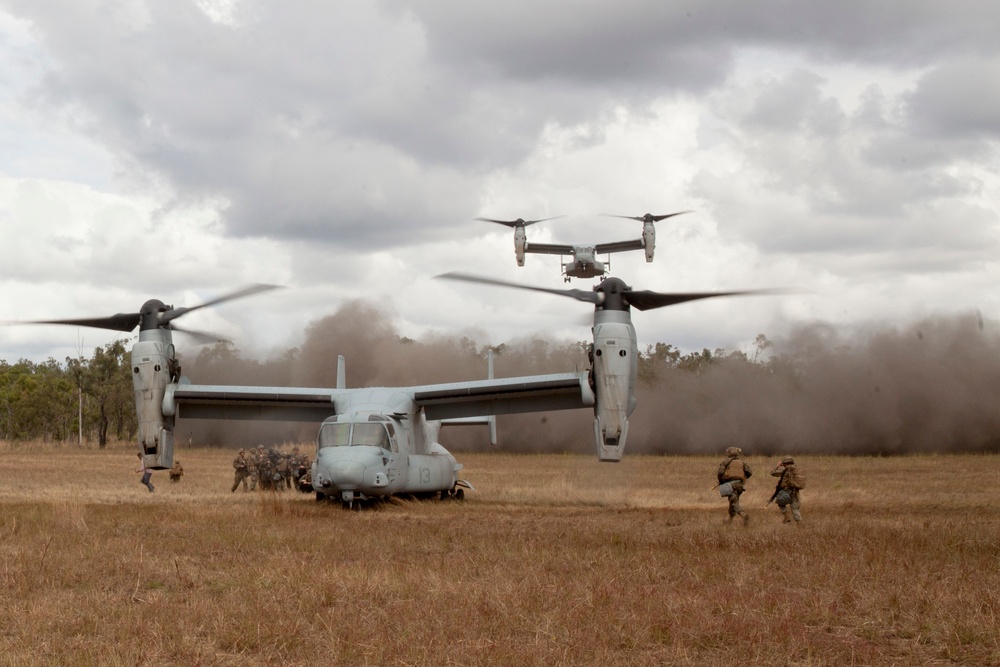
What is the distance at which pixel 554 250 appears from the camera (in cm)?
5547

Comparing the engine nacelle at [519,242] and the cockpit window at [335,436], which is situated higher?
the engine nacelle at [519,242]

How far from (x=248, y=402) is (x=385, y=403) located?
4.13 meters

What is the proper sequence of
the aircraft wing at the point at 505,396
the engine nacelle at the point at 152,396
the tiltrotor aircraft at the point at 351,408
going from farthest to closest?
the engine nacelle at the point at 152,396 → the aircraft wing at the point at 505,396 → the tiltrotor aircraft at the point at 351,408

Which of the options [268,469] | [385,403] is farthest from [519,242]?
[385,403]

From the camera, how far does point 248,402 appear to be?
24734 mm

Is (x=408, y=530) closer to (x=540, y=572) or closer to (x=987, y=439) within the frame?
(x=540, y=572)

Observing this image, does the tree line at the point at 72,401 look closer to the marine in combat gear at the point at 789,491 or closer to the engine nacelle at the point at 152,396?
the engine nacelle at the point at 152,396

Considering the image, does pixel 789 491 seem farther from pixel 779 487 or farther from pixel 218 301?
pixel 218 301

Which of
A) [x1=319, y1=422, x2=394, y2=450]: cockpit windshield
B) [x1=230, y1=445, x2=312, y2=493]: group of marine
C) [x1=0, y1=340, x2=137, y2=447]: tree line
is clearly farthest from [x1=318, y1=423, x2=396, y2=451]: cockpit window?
[x1=0, y1=340, x2=137, y2=447]: tree line

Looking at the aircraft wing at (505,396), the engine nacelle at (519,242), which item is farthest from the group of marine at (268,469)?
the engine nacelle at (519,242)

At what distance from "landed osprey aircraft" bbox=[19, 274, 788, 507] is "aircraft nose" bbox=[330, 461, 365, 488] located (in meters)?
0.02

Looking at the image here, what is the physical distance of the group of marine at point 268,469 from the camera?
27.4 m

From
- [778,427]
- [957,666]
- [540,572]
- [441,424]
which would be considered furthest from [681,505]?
[778,427]

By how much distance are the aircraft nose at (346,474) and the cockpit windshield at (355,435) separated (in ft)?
2.80
